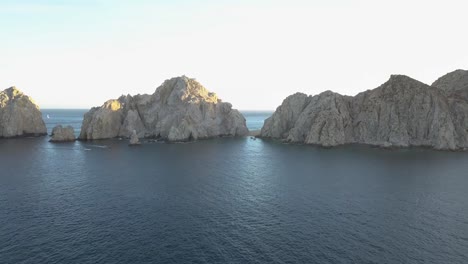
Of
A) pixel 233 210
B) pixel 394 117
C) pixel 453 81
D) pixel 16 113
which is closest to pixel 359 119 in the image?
pixel 394 117

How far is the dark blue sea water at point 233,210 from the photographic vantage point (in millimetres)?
50938

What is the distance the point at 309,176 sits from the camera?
3996 inches

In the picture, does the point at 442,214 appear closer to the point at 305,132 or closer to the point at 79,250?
the point at 79,250

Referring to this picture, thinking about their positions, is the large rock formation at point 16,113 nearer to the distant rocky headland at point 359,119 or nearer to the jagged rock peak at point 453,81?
the distant rocky headland at point 359,119

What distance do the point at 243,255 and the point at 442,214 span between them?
4438 centimetres

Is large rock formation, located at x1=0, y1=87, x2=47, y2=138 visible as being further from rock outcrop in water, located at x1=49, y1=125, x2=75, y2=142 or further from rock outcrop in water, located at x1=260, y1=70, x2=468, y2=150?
rock outcrop in water, located at x1=260, y1=70, x2=468, y2=150

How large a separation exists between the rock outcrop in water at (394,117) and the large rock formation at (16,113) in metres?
156

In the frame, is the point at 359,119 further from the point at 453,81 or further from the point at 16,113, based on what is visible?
the point at 16,113

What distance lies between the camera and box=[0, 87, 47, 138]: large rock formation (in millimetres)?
187750

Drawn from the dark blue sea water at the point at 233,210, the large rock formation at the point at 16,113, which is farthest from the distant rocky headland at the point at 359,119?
the dark blue sea water at the point at 233,210

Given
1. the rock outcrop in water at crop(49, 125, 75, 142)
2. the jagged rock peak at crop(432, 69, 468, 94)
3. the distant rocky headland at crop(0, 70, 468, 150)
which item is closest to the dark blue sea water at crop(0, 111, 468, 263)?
the distant rocky headland at crop(0, 70, 468, 150)

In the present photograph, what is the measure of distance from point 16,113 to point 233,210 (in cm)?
17578

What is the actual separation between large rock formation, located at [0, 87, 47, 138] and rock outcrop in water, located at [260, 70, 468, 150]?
156m

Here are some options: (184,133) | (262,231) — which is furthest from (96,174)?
(184,133)
